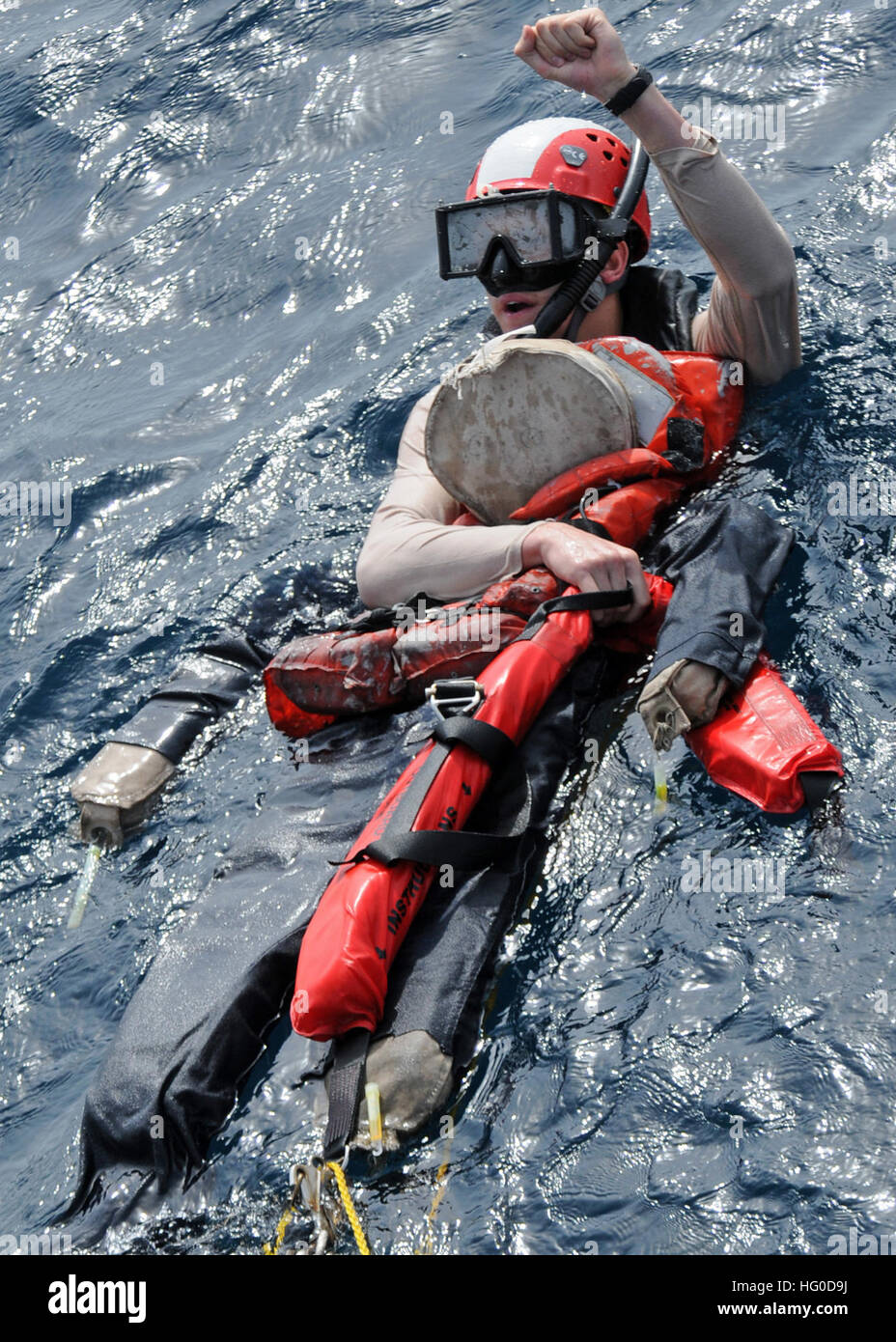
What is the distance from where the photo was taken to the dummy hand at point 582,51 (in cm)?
408

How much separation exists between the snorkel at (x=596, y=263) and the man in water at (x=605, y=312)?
0.24 ft

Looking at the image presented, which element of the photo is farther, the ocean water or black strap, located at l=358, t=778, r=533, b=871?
black strap, located at l=358, t=778, r=533, b=871

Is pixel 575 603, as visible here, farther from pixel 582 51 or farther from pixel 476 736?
pixel 582 51

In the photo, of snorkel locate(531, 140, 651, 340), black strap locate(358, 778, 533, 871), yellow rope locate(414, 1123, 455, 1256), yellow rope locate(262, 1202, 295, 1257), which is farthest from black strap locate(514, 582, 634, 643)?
yellow rope locate(262, 1202, 295, 1257)

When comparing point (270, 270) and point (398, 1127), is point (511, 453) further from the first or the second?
point (270, 270)

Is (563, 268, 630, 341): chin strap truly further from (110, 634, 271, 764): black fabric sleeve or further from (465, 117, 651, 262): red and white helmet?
(110, 634, 271, 764): black fabric sleeve

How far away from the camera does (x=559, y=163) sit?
15.5ft

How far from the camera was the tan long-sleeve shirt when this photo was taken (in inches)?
166

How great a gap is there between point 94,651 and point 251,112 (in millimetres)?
5036

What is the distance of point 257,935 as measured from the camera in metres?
3.53

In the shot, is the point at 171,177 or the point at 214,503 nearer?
the point at 214,503

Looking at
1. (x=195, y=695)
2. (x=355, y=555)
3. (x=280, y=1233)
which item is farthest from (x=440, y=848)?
(x=355, y=555)

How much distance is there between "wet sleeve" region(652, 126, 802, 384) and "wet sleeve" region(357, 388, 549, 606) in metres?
1.05

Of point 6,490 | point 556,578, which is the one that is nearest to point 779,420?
point 556,578
